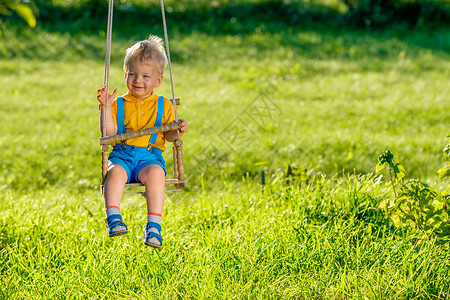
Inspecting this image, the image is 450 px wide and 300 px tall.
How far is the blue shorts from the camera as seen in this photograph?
3.33 meters

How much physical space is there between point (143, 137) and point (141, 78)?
0.39 m

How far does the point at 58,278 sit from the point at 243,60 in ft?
28.1

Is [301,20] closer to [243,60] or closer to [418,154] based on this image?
[243,60]

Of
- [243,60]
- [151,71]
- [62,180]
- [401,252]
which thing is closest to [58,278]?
[151,71]

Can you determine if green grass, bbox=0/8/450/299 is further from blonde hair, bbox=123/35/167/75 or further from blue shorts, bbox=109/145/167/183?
blonde hair, bbox=123/35/167/75

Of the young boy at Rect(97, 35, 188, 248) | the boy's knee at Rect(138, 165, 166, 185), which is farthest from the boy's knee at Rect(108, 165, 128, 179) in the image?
the boy's knee at Rect(138, 165, 166, 185)

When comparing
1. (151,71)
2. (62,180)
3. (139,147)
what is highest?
(151,71)

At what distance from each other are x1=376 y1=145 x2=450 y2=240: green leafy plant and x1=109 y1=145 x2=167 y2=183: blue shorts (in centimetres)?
157

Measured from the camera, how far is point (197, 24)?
13398mm

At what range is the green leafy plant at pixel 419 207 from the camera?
3809 millimetres

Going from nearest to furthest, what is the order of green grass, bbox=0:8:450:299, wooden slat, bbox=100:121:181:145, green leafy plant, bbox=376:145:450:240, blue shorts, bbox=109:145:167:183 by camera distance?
wooden slat, bbox=100:121:181:145 < blue shorts, bbox=109:145:167:183 < green grass, bbox=0:8:450:299 < green leafy plant, bbox=376:145:450:240

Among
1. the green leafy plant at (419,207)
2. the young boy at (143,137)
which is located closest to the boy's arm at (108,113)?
the young boy at (143,137)

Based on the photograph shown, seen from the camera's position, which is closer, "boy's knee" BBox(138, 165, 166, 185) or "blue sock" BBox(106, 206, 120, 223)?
"blue sock" BBox(106, 206, 120, 223)

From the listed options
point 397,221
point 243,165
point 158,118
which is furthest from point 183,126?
point 243,165
